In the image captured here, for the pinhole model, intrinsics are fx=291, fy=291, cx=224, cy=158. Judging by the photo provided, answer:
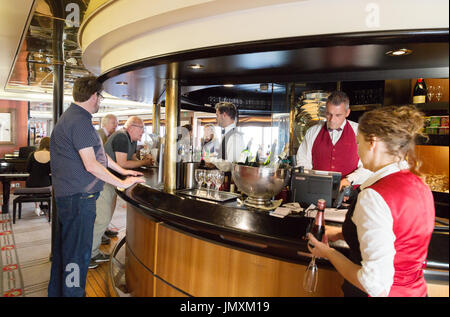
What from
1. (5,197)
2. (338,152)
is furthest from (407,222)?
(5,197)

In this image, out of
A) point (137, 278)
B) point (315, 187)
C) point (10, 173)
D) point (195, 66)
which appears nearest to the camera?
point (315, 187)

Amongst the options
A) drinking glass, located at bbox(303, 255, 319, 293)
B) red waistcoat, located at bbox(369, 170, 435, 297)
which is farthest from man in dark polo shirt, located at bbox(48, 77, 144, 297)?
red waistcoat, located at bbox(369, 170, 435, 297)

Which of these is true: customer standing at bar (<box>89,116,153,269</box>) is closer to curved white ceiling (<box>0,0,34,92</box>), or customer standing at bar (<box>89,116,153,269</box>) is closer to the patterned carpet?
the patterned carpet

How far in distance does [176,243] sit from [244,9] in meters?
1.51

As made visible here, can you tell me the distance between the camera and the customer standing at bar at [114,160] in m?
3.36

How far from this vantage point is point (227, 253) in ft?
5.24

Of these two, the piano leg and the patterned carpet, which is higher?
the piano leg

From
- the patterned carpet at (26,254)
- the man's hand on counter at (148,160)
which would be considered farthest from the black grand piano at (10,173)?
the man's hand on counter at (148,160)

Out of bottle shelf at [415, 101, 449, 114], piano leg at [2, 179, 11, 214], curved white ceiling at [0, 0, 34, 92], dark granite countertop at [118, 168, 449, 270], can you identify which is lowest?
piano leg at [2, 179, 11, 214]

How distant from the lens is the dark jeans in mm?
2246

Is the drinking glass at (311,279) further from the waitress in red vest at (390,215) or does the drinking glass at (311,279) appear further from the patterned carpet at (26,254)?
the patterned carpet at (26,254)

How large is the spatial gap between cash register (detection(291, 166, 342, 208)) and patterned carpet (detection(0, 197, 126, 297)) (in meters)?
2.51

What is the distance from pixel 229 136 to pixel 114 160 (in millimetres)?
1420

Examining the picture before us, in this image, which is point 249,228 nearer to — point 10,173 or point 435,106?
point 435,106
